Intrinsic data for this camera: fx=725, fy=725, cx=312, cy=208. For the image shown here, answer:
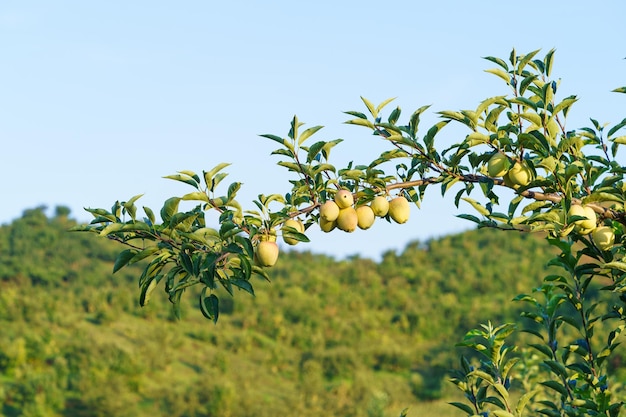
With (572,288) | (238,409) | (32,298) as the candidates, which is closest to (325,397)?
(238,409)

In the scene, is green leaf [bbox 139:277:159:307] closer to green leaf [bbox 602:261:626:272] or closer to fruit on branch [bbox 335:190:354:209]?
fruit on branch [bbox 335:190:354:209]

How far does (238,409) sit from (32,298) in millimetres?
9088

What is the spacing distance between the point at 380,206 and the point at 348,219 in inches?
3.8

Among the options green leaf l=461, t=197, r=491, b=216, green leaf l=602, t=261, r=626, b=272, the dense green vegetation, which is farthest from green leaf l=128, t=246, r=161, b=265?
the dense green vegetation

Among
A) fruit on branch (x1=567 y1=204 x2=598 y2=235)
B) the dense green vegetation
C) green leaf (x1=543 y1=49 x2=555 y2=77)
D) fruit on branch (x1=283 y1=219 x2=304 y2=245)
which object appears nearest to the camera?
fruit on branch (x1=567 y1=204 x2=598 y2=235)

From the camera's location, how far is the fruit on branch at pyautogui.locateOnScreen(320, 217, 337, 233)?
6.42 feet

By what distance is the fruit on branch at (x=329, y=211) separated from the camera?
6.27 ft

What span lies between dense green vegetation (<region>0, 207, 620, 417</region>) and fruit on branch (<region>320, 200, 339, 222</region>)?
Answer: 11.2 m

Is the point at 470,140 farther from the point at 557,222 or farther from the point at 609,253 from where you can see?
the point at 609,253

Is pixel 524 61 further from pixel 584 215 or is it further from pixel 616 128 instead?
pixel 584 215

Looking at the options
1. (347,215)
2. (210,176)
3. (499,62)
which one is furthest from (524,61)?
(210,176)

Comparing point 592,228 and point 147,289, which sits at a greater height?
point 592,228

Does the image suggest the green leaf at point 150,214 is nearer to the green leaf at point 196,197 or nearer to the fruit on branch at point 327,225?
the green leaf at point 196,197

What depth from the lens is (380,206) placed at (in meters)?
1.96
